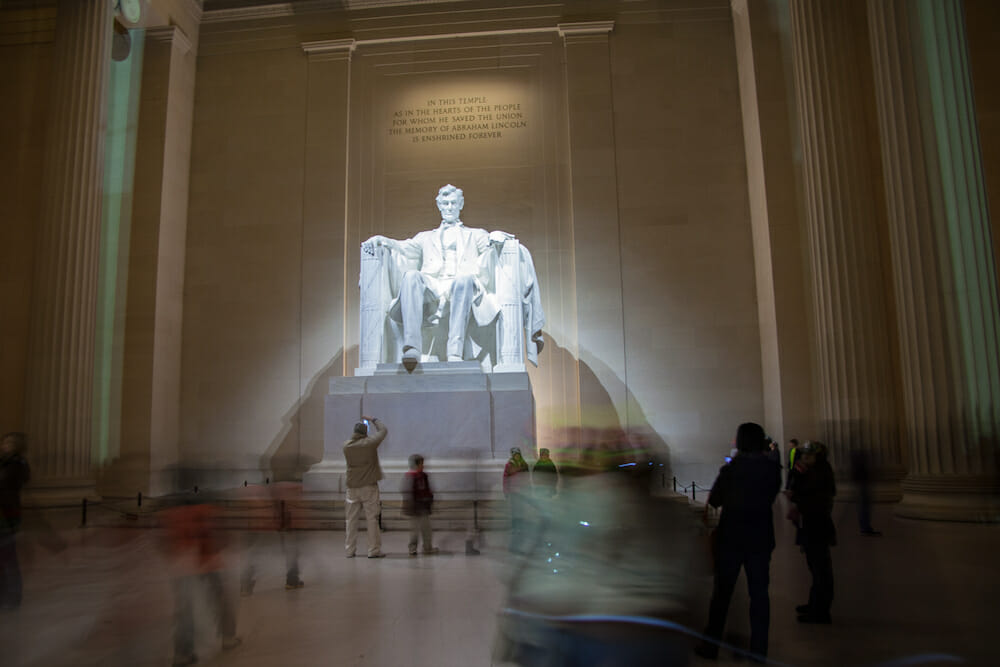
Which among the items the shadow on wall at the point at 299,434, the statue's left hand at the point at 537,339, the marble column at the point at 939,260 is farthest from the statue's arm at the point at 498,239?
the marble column at the point at 939,260

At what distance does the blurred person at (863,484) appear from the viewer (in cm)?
635

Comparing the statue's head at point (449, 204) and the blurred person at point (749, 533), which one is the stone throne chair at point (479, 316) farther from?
the blurred person at point (749, 533)

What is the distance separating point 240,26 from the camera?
40.4ft

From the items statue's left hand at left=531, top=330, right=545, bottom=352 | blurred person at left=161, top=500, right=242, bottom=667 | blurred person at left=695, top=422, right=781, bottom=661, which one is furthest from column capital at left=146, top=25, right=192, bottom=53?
blurred person at left=695, top=422, right=781, bottom=661

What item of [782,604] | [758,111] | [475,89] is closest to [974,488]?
[782,604]

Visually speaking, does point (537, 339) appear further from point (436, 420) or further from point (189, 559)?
point (189, 559)

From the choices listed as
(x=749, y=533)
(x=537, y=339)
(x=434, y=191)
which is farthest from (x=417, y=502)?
(x=434, y=191)

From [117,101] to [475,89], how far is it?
18.2 feet

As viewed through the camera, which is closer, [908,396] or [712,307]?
[908,396]

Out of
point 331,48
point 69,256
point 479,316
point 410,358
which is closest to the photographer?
point 410,358

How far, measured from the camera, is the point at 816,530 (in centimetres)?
373

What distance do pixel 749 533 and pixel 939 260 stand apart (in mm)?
5596

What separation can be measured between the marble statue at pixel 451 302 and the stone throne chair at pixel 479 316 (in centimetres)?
1

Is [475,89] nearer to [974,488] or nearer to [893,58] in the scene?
[893,58]
